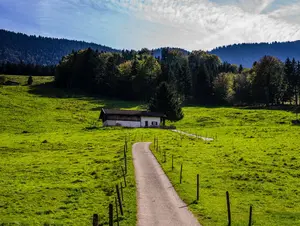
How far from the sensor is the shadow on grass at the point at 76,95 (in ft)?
405

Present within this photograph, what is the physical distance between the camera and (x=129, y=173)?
1323 inches

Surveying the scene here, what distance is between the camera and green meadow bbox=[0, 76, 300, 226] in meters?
23.1

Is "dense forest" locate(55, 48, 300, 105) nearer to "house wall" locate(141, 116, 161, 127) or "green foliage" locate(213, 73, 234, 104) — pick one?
"green foliage" locate(213, 73, 234, 104)

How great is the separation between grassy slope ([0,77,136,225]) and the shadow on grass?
39.1 meters

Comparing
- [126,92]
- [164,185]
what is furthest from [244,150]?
[126,92]

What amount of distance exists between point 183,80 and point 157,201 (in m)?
120

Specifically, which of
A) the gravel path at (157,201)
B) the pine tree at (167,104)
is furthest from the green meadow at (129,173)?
the pine tree at (167,104)

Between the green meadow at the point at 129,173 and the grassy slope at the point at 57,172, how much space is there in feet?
0.25

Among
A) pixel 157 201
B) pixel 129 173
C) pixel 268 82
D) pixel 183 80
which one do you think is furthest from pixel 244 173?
pixel 183 80

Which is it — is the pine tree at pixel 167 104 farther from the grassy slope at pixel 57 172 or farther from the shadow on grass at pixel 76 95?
the shadow on grass at pixel 76 95

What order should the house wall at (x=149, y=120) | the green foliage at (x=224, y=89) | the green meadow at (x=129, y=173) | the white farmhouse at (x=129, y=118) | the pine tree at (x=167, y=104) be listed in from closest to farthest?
the green meadow at (x=129, y=173)
the white farmhouse at (x=129, y=118)
the house wall at (x=149, y=120)
the pine tree at (x=167, y=104)
the green foliage at (x=224, y=89)

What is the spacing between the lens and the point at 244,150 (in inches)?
1897

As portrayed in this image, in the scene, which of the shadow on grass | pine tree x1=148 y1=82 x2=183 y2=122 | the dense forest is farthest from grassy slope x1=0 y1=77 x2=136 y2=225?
the dense forest

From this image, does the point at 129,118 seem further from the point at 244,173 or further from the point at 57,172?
the point at 244,173
